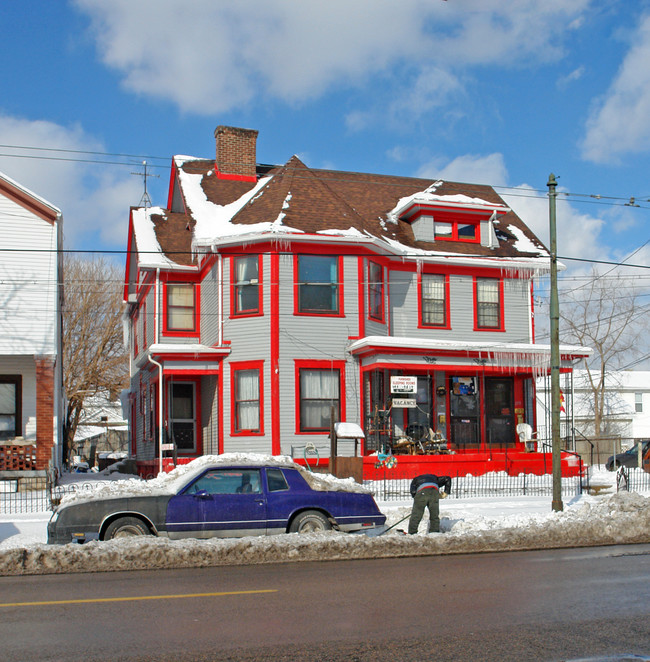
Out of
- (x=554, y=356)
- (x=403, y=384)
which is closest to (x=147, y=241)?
(x=403, y=384)

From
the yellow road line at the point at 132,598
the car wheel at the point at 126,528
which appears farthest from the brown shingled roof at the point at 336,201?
the yellow road line at the point at 132,598

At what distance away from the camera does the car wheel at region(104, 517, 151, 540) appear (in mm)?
11859

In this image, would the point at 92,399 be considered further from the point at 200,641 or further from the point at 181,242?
the point at 200,641

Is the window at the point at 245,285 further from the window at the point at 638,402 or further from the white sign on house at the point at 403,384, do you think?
the window at the point at 638,402

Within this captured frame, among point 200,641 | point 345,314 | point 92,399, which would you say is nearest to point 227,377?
point 345,314

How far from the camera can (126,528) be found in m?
12.0

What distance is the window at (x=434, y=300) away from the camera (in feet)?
88.2

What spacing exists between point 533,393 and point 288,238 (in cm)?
1032

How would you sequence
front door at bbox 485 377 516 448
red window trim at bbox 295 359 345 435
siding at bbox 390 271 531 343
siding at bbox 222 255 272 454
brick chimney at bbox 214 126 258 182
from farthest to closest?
brick chimney at bbox 214 126 258 182 < front door at bbox 485 377 516 448 < siding at bbox 390 271 531 343 < red window trim at bbox 295 359 345 435 < siding at bbox 222 255 272 454

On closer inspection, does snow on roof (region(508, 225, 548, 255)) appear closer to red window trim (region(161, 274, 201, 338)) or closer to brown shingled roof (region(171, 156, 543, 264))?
brown shingled roof (region(171, 156, 543, 264))

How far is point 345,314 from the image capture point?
2414cm

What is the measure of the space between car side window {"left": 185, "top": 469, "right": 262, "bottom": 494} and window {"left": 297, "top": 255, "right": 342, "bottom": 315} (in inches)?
447

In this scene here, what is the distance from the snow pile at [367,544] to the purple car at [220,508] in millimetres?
372

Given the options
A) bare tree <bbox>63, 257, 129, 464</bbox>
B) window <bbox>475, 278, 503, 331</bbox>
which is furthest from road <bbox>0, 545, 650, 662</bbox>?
bare tree <bbox>63, 257, 129, 464</bbox>
